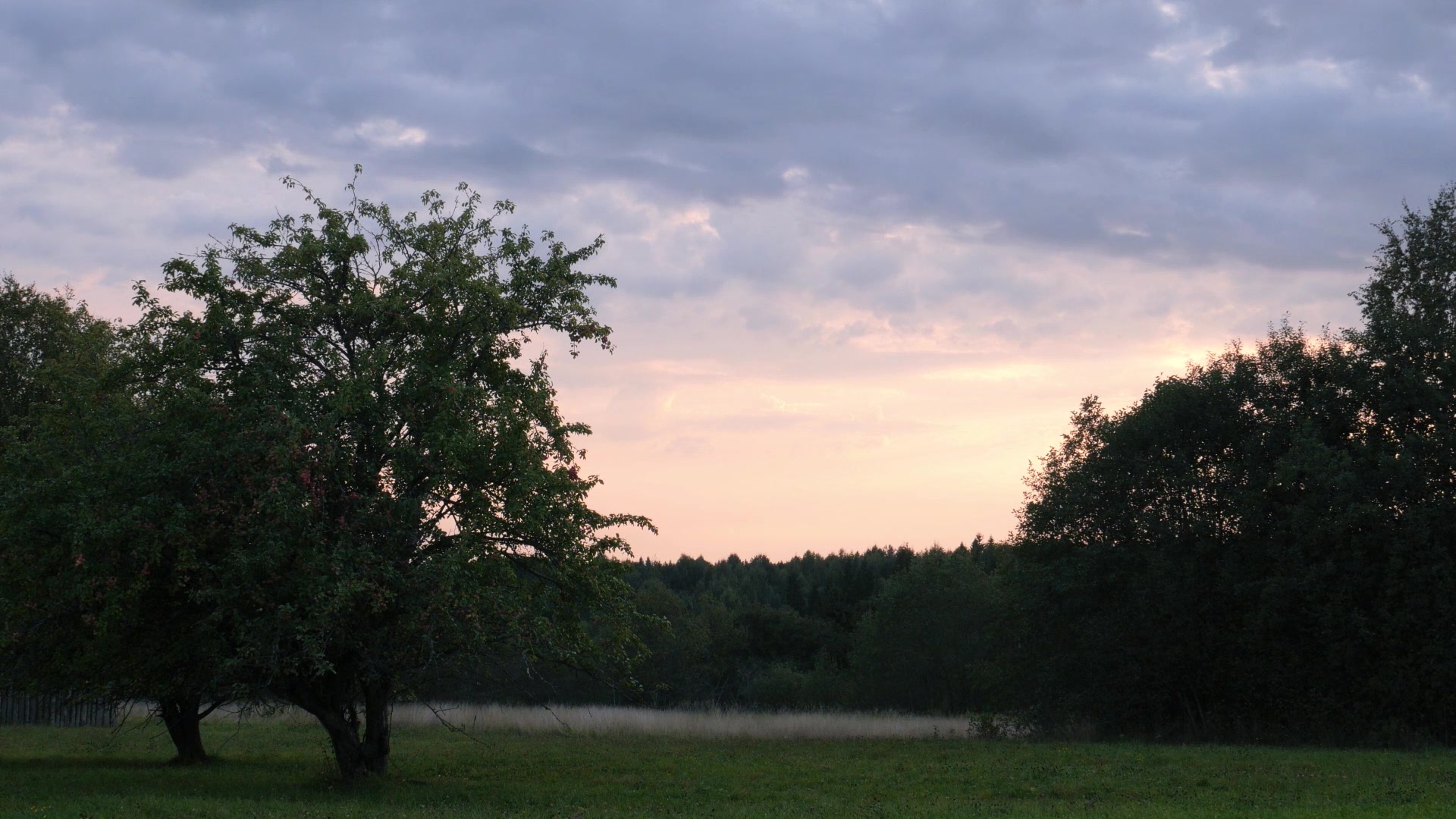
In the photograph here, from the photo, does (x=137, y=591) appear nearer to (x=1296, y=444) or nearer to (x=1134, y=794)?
(x=1134, y=794)

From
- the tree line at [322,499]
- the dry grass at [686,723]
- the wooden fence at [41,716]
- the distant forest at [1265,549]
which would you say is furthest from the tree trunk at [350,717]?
the wooden fence at [41,716]

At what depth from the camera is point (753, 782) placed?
782 inches

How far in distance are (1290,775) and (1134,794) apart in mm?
3968

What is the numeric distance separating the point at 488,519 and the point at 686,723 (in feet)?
63.5

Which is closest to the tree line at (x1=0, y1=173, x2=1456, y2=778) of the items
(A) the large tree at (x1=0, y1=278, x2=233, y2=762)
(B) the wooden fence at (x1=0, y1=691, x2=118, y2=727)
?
(A) the large tree at (x1=0, y1=278, x2=233, y2=762)

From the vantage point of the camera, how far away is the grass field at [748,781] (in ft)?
51.5

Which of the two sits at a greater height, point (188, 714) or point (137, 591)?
point (137, 591)

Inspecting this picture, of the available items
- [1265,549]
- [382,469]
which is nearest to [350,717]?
[382,469]

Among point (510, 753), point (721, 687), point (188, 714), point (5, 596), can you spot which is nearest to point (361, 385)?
point (5, 596)

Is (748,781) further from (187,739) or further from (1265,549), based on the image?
(1265,549)

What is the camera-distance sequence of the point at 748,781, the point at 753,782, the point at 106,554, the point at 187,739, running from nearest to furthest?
the point at 106,554, the point at 753,782, the point at 748,781, the point at 187,739

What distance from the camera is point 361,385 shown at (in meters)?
16.9

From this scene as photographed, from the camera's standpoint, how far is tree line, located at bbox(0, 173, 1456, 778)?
16250 millimetres

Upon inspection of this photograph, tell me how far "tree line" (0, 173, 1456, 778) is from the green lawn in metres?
1.66
